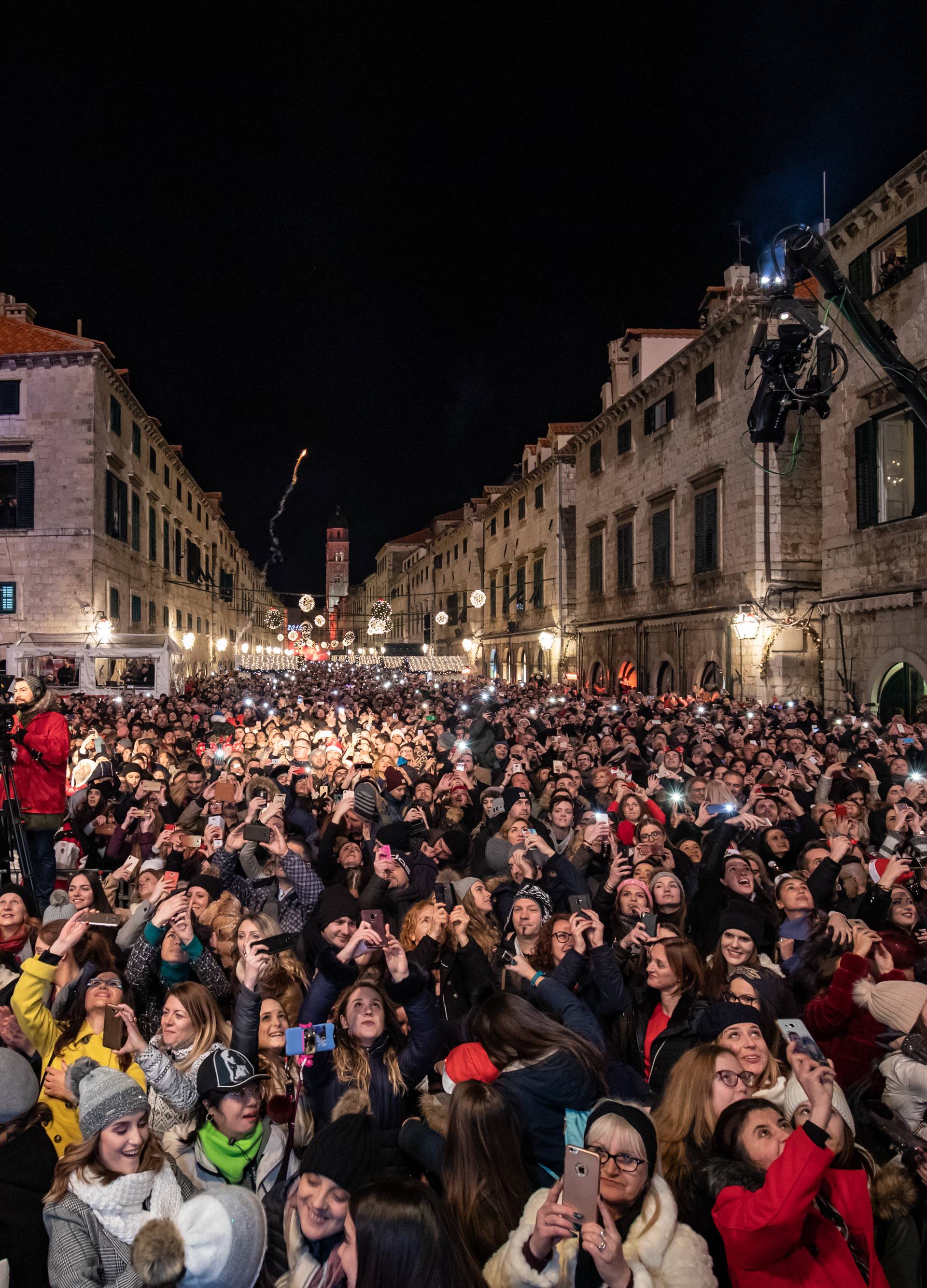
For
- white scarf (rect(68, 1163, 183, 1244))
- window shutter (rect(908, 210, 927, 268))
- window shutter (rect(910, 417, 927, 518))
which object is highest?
window shutter (rect(908, 210, 927, 268))

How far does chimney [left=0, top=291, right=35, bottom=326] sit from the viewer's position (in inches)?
1224

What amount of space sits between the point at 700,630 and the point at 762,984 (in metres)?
21.0

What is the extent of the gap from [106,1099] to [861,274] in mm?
20258

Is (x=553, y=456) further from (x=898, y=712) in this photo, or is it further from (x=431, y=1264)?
(x=431, y=1264)

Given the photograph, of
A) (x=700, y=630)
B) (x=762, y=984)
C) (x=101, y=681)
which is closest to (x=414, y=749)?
(x=762, y=984)

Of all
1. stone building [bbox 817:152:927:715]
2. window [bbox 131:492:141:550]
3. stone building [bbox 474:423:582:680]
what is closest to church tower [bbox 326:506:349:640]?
stone building [bbox 474:423:582:680]

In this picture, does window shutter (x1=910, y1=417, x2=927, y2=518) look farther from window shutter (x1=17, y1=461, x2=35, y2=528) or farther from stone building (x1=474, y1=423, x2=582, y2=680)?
window shutter (x1=17, y1=461, x2=35, y2=528)

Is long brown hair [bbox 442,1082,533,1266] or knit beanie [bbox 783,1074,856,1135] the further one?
knit beanie [bbox 783,1074,856,1135]

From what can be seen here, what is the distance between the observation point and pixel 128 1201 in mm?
2588

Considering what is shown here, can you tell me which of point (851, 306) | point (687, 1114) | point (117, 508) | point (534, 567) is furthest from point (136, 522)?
point (687, 1114)

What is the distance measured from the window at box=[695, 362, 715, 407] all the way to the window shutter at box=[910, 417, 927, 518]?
814 cm

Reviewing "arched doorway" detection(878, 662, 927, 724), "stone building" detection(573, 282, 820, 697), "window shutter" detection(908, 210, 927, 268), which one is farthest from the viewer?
"stone building" detection(573, 282, 820, 697)

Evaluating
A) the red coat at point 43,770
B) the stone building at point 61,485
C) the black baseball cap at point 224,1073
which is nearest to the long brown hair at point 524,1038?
the black baseball cap at point 224,1073

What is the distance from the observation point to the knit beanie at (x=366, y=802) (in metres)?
7.47
